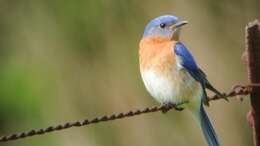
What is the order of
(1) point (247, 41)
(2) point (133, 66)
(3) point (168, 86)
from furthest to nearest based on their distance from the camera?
1. (2) point (133, 66)
2. (3) point (168, 86)
3. (1) point (247, 41)

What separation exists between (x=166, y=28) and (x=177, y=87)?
0.83 metres

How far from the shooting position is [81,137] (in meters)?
12.7

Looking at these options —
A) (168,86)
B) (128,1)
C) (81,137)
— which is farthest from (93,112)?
(168,86)

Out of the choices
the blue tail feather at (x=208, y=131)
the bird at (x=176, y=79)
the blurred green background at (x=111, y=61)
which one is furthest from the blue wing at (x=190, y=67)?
the blurred green background at (x=111, y=61)

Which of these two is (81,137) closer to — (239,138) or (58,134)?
(58,134)

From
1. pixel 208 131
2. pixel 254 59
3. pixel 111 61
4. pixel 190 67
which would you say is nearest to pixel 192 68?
pixel 190 67

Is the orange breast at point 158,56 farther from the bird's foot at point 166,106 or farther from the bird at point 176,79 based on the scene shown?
the bird's foot at point 166,106

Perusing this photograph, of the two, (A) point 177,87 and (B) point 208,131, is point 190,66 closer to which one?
(A) point 177,87

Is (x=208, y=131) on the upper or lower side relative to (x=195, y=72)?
lower

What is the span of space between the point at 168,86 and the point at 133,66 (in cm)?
462

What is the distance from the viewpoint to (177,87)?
7879 millimetres

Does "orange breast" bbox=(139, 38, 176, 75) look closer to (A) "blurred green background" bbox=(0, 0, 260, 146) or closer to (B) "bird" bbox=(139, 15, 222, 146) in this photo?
(B) "bird" bbox=(139, 15, 222, 146)

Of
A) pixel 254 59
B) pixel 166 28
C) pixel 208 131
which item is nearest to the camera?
pixel 254 59

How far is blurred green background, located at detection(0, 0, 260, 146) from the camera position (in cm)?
1220
